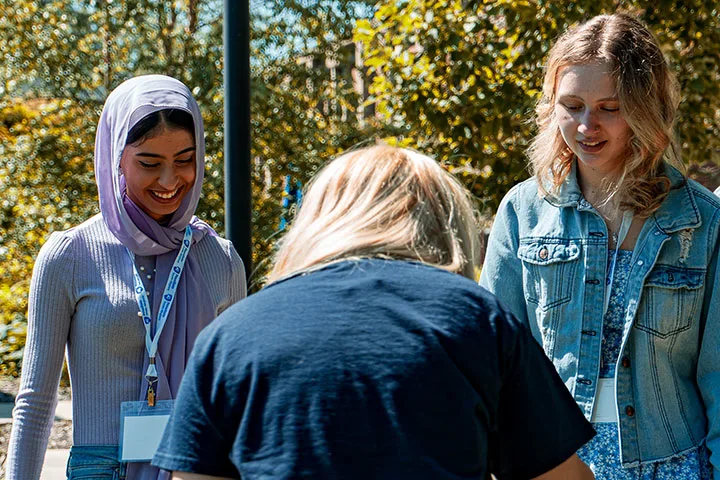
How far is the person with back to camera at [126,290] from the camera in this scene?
7.68 feet

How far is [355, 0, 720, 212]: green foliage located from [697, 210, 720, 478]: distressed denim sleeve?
11.9 ft

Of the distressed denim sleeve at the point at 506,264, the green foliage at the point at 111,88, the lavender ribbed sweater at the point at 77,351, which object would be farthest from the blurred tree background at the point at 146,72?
the lavender ribbed sweater at the point at 77,351

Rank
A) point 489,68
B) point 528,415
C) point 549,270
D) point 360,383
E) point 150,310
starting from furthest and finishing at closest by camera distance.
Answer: point 489,68
point 549,270
point 150,310
point 528,415
point 360,383

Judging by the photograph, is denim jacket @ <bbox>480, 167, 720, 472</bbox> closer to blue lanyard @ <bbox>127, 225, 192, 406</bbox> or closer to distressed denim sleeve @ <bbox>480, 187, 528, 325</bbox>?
distressed denim sleeve @ <bbox>480, 187, 528, 325</bbox>

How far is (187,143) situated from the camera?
103 inches

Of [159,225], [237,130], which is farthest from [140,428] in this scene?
[237,130]

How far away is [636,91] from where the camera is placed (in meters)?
2.46

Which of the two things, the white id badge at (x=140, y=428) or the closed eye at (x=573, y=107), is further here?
the closed eye at (x=573, y=107)

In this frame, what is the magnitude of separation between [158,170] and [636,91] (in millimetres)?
1251

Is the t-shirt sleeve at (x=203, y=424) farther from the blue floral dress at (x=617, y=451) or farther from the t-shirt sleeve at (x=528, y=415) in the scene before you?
the blue floral dress at (x=617, y=451)

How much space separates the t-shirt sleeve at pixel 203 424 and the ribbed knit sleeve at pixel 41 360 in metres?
0.95

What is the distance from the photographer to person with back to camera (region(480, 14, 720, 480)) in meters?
2.37

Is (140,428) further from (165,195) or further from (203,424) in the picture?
(203,424)

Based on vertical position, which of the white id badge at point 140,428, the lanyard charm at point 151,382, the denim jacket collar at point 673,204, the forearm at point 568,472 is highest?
the denim jacket collar at point 673,204
